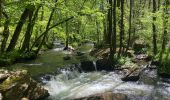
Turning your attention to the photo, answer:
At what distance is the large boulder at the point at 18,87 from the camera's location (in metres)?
11.7

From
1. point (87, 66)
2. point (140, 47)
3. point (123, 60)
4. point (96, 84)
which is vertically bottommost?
point (96, 84)

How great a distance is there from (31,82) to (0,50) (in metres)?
8.70

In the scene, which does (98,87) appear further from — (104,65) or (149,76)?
(104,65)

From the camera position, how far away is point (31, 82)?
13320 millimetres

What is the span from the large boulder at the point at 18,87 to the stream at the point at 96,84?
1145 mm

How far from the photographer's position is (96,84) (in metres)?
17.5

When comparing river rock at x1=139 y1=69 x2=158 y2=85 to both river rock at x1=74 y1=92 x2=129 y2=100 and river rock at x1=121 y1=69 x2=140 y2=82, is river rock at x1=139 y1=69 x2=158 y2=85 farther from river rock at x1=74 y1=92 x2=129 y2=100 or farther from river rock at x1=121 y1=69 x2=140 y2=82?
river rock at x1=74 y1=92 x2=129 y2=100

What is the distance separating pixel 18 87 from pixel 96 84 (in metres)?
6.32

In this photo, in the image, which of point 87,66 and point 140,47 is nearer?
point 87,66

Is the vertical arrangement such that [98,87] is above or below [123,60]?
below

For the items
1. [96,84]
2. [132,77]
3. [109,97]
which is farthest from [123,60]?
[109,97]

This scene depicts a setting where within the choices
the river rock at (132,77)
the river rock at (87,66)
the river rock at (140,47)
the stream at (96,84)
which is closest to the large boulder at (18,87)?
the stream at (96,84)

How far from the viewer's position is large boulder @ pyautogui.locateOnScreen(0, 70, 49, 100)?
461 inches

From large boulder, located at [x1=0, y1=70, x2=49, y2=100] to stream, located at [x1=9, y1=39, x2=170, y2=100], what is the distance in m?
1.14
